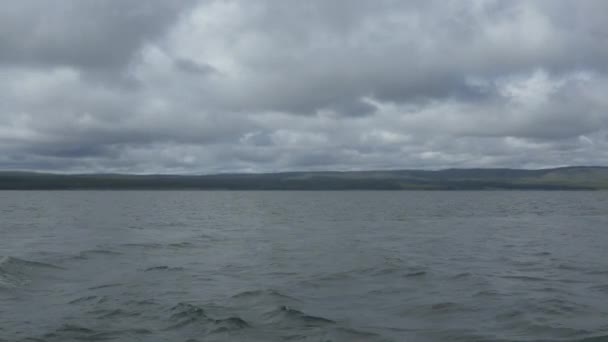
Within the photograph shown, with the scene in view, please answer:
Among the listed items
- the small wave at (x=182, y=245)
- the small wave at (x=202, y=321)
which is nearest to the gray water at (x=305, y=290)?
the small wave at (x=202, y=321)

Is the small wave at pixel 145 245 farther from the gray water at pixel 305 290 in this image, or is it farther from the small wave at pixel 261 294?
the small wave at pixel 261 294

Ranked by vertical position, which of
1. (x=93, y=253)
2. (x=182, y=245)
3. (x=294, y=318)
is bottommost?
(x=182, y=245)

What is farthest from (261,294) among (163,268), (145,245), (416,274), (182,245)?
(145,245)

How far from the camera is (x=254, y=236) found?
139ft

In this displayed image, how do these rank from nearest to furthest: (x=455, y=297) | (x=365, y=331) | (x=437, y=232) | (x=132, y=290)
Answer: (x=365, y=331) < (x=455, y=297) < (x=132, y=290) < (x=437, y=232)

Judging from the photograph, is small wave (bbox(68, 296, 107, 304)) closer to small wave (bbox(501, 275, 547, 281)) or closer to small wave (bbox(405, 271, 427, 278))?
small wave (bbox(405, 271, 427, 278))

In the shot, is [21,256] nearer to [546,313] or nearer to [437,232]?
[546,313]

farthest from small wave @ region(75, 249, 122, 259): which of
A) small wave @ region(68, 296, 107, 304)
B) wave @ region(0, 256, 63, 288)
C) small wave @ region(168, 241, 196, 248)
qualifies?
small wave @ region(68, 296, 107, 304)

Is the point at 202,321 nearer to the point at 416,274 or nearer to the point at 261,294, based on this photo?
the point at 261,294

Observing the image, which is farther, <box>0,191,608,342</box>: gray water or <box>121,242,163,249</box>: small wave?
<box>121,242,163,249</box>: small wave

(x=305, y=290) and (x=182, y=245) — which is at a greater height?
(x=305, y=290)

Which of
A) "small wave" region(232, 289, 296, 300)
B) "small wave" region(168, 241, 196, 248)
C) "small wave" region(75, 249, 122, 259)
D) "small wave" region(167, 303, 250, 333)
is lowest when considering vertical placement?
"small wave" region(168, 241, 196, 248)

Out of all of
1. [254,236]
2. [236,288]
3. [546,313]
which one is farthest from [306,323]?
[254,236]

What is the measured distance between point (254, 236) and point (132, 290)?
2275cm
